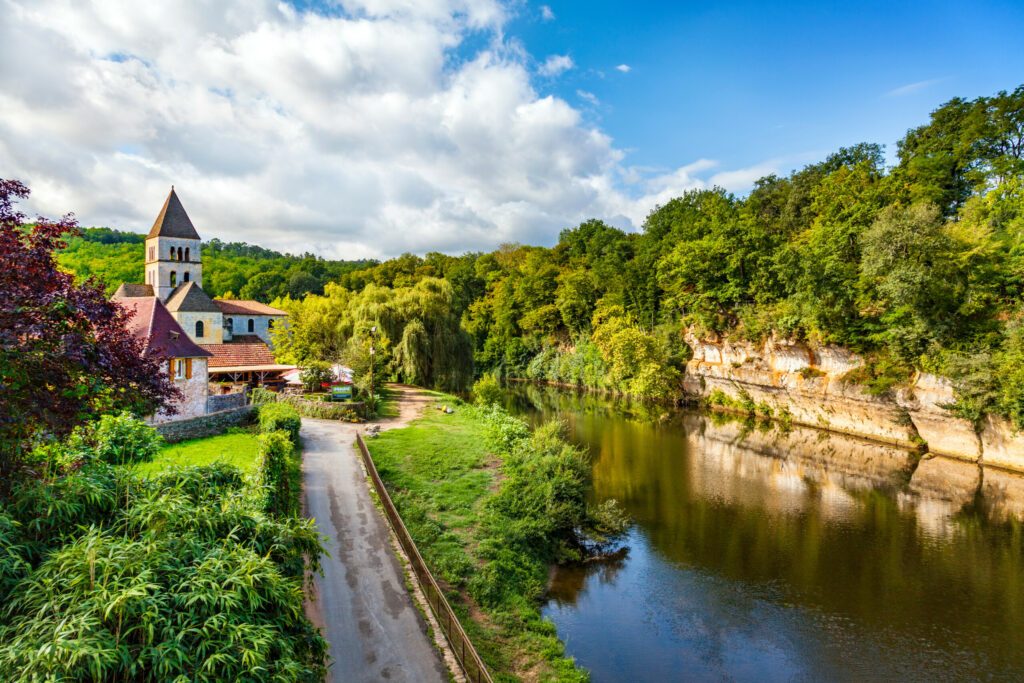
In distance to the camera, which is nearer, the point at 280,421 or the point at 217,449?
the point at 217,449

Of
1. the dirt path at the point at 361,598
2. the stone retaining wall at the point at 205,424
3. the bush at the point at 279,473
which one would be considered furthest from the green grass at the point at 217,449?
the dirt path at the point at 361,598

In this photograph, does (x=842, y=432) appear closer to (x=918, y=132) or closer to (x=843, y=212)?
(x=843, y=212)

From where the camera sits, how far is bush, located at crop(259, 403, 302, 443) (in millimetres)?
20500

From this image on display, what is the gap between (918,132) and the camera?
141ft

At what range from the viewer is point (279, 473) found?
46.7 feet

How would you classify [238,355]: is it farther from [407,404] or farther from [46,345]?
[46,345]

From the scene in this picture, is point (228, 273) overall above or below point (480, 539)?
above

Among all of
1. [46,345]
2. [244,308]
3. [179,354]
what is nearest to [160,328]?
[179,354]

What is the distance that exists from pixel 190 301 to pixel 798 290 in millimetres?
41456

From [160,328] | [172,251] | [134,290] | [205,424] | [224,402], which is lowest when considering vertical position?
[205,424]

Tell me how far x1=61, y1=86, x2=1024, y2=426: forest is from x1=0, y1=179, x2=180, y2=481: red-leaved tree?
24.6 metres

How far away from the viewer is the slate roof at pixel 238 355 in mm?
31875

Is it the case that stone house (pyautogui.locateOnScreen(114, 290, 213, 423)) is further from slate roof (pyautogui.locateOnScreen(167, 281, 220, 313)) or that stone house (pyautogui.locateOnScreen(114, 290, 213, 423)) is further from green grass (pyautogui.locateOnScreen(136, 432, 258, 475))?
slate roof (pyautogui.locateOnScreen(167, 281, 220, 313))

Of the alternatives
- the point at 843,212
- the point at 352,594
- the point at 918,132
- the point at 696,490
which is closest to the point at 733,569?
the point at 696,490
